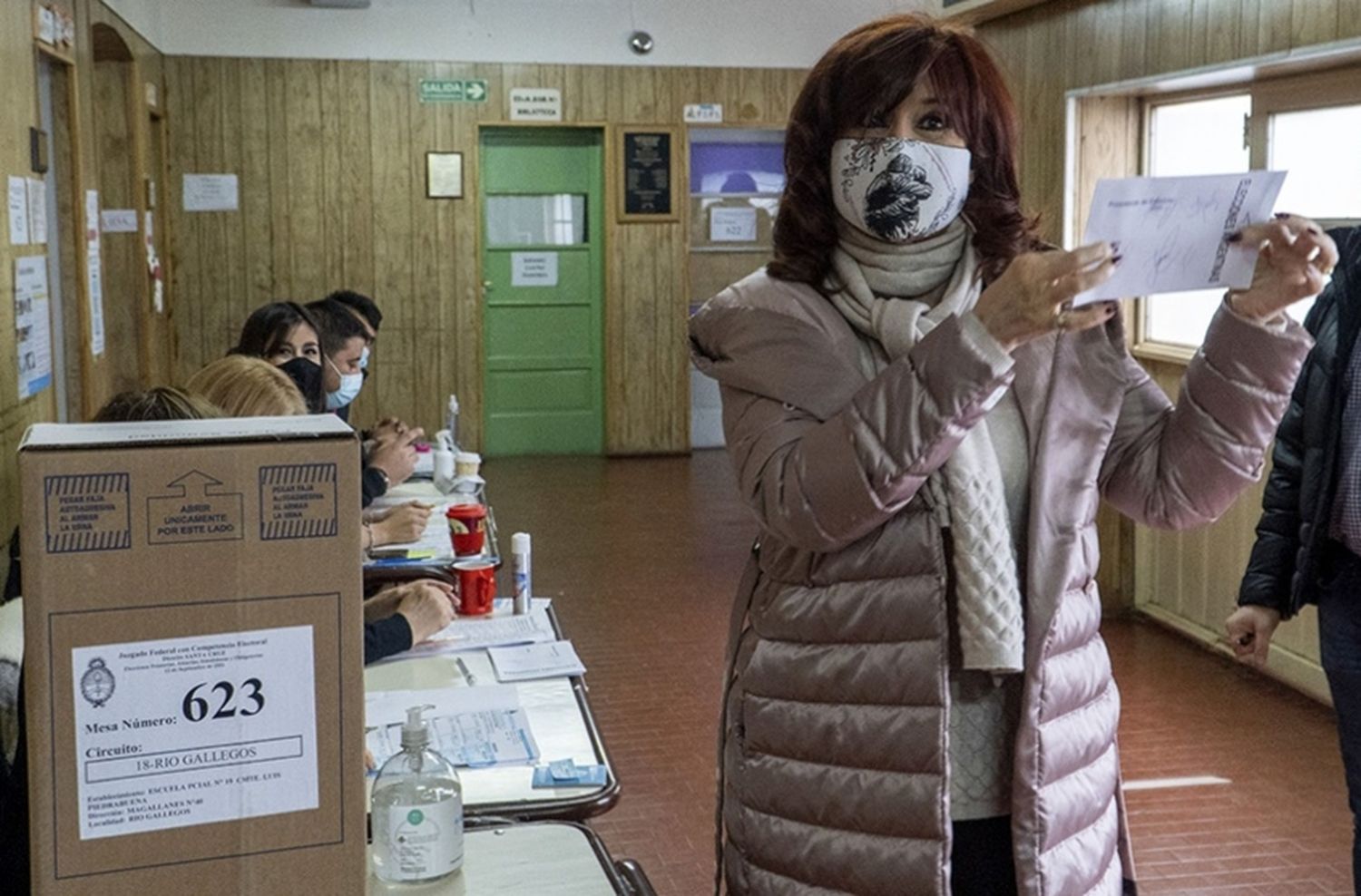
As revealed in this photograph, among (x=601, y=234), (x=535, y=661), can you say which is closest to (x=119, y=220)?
(x=601, y=234)

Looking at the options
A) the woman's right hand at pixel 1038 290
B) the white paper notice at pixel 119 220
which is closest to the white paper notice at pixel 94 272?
the white paper notice at pixel 119 220

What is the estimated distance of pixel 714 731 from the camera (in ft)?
16.0

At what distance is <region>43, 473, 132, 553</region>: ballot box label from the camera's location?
3.76ft

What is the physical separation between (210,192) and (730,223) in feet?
11.8

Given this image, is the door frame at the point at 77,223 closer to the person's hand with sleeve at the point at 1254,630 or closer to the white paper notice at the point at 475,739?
the white paper notice at the point at 475,739

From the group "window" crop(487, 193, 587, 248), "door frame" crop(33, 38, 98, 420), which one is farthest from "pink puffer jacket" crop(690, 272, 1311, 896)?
"window" crop(487, 193, 587, 248)

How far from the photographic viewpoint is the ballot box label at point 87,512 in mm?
1147

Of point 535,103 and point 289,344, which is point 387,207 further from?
point 289,344

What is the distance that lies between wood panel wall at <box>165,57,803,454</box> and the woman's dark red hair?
349 inches

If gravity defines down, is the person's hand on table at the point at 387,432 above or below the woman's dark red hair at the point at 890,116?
below

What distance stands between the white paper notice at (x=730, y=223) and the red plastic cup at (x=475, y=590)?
796 cm

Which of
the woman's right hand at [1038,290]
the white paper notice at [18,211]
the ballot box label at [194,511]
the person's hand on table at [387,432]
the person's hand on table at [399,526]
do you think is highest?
the white paper notice at [18,211]

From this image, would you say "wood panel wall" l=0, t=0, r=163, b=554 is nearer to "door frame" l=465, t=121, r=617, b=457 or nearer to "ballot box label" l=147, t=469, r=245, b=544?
"ballot box label" l=147, t=469, r=245, b=544

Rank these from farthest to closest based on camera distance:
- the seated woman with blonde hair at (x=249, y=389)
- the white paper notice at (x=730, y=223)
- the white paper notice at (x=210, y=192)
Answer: the white paper notice at (x=730, y=223), the white paper notice at (x=210, y=192), the seated woman with blonde hair at (x=249, y=389)
